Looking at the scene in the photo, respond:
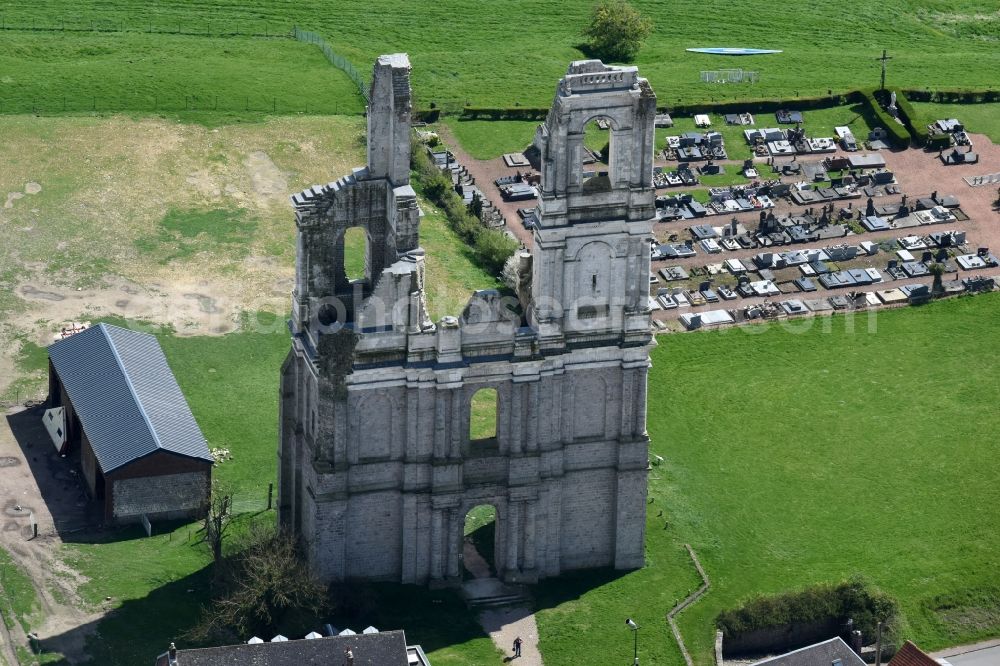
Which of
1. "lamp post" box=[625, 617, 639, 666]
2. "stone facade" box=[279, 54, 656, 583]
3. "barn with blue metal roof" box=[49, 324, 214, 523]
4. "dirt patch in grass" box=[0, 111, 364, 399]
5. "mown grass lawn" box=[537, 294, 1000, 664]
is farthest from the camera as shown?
"dirt patch in grass" box=[0, 111, 364, 399]

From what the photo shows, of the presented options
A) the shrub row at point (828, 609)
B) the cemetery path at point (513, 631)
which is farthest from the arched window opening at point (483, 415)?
the shrub row at point (828, 609)

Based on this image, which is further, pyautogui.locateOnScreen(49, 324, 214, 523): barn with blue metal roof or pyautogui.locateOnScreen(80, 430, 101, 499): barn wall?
pyautogui.locateOnScreen(80, 430, 101, 499): barn wall

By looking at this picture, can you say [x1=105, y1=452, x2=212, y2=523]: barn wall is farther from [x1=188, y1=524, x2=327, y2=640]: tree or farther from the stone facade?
[x1=188, y1=524, x2=327, y2=640]: tree

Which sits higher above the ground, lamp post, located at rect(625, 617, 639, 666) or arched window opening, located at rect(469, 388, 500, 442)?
arched window opening, located at rect(469, 388, 500, 442)

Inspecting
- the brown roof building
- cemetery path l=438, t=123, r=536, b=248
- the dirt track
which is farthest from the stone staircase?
cemetery path l=438, t=123, r=536, b=248

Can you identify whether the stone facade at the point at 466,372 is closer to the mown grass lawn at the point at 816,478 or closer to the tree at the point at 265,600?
the tree at the point at 265,600

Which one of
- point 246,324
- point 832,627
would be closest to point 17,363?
point 246,324

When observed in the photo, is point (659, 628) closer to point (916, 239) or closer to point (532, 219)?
point (532, 219)
